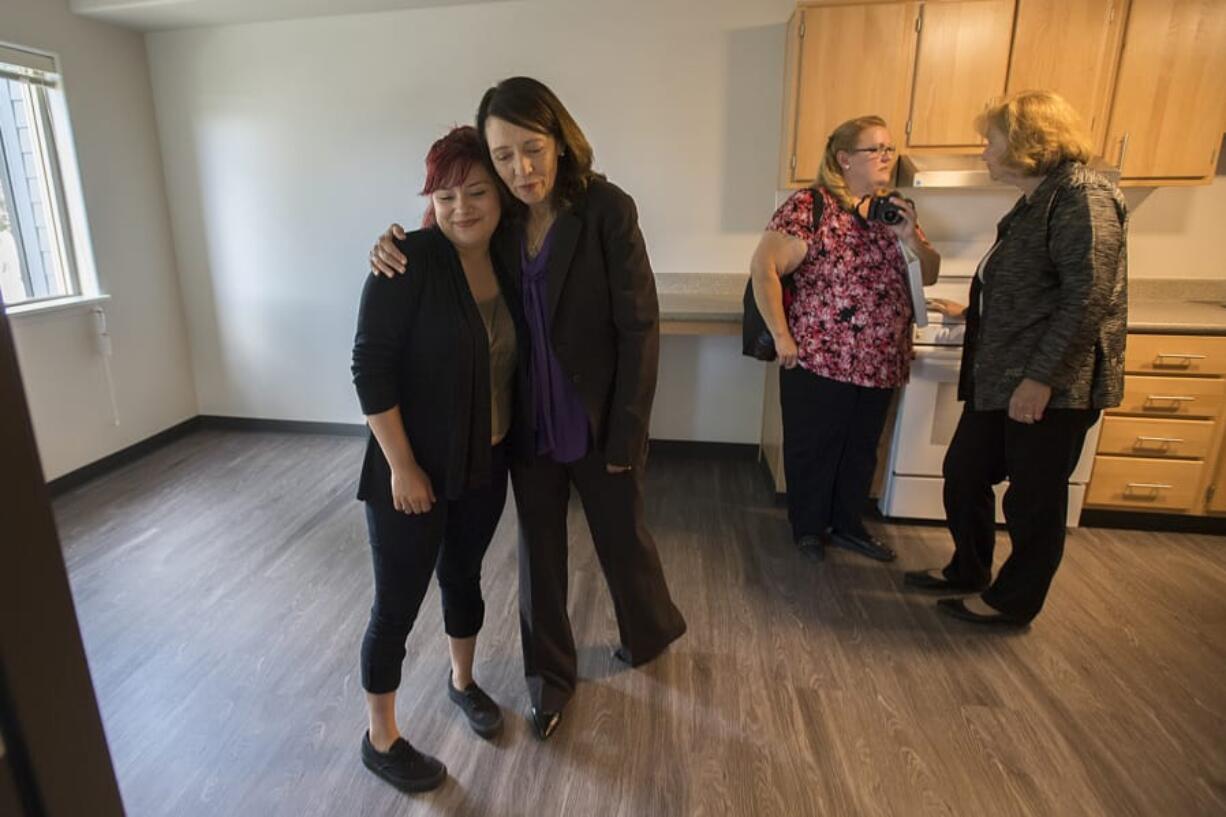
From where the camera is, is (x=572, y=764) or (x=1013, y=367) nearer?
(x=572, y=764)

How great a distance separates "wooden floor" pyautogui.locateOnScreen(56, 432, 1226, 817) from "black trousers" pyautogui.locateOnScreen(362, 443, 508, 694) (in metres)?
0.34

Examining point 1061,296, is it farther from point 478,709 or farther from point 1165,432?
point 478,709

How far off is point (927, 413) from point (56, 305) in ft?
11.8

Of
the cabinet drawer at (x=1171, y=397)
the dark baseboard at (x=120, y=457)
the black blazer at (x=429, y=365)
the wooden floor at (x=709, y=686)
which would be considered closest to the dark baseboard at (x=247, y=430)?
the dark baseboard at (x=120, y=457)

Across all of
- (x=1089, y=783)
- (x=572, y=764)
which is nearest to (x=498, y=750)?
(x=572, y=764)

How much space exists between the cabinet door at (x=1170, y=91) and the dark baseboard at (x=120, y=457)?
4.37m

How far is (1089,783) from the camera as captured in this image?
1.61 metres

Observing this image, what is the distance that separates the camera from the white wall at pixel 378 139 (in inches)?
126

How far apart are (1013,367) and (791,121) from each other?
143 cm

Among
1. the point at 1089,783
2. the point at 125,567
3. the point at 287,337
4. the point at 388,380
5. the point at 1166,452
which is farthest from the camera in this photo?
the point at 287,337

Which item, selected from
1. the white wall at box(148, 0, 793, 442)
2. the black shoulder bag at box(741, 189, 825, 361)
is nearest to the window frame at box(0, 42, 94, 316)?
the white wall at box(148, 0, 793, 442)

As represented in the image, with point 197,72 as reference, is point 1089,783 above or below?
below

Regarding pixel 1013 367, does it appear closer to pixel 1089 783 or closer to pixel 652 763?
pixel 1089 783

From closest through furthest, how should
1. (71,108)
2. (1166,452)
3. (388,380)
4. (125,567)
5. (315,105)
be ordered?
1. (388,380)
2. (125,567)
3. (1166,452)
4. (71,108)
5. (315,105)
